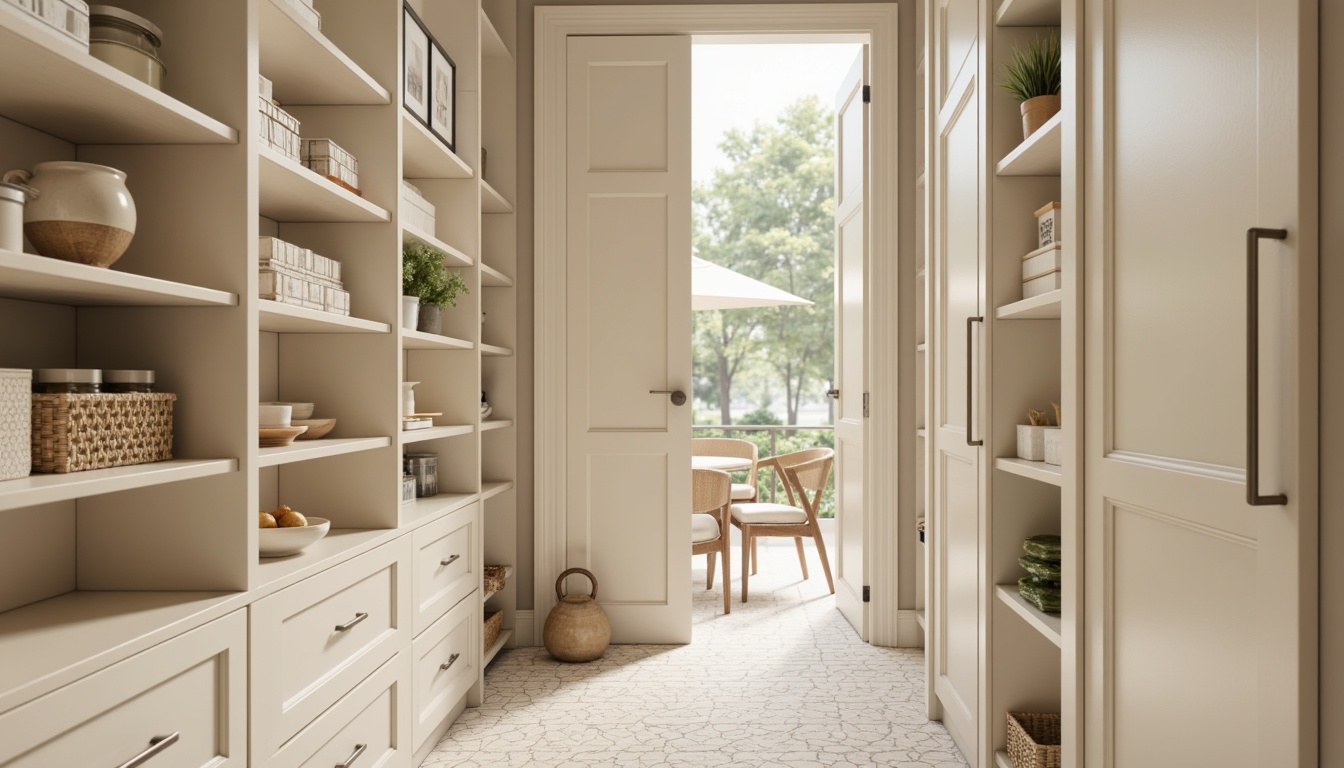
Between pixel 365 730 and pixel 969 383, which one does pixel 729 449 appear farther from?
pixel 365 730

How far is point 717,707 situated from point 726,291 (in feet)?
9.46

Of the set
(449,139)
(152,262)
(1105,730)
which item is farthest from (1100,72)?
(449,139)

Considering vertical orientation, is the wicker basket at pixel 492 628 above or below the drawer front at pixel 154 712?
below

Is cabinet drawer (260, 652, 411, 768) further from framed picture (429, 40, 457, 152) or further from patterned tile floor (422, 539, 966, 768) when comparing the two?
framed picture (429, 40, 457, 152)

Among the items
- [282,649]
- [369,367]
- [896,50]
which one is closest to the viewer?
[282,649]

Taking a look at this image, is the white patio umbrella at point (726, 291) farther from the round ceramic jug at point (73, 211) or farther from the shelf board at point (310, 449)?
the round ceramic jug at point (73, 211)

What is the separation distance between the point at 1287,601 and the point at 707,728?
6.62 ft

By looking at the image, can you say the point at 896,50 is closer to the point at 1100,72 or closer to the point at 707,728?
the point at 1100,72

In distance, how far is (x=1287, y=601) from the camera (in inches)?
38.4

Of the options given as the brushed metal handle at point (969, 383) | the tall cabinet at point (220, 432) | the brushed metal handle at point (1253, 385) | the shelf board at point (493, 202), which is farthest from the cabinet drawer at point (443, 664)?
the brushed metal handle at point (1253, 385)

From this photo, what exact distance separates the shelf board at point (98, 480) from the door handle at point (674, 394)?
220 centimetres

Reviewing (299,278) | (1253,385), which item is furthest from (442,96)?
(1253,385)

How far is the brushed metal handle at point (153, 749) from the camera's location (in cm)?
120
